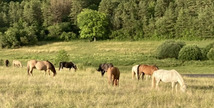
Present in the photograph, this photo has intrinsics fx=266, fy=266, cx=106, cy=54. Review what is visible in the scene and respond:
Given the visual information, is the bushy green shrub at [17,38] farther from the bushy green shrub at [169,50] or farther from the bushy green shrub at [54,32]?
the bushy green shrub at [169,50]

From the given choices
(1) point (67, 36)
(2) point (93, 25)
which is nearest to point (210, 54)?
(2) point (93, 25)

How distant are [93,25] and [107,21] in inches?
199

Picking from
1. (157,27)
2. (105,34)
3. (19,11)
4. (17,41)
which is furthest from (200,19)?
(19,11)

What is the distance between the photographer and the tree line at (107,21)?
7562cm

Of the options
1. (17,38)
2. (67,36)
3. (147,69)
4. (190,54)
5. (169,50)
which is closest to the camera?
(147,69)

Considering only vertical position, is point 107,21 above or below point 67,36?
above

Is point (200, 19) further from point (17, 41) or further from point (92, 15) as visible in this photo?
point (17, 41)

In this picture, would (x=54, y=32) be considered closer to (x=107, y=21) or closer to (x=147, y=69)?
(x=107, y=21)

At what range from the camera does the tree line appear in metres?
75.6

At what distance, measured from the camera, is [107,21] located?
88.1 metres

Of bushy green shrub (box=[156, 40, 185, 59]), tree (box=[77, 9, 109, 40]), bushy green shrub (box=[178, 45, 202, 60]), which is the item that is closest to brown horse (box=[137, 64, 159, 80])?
bushy green shrub (box=[178, 45, 202, 60])

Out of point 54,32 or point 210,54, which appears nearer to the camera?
point 210,54

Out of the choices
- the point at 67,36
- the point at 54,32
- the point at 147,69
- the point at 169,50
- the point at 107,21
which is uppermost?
the point at 107,21

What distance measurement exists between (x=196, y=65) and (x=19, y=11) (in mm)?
75731
